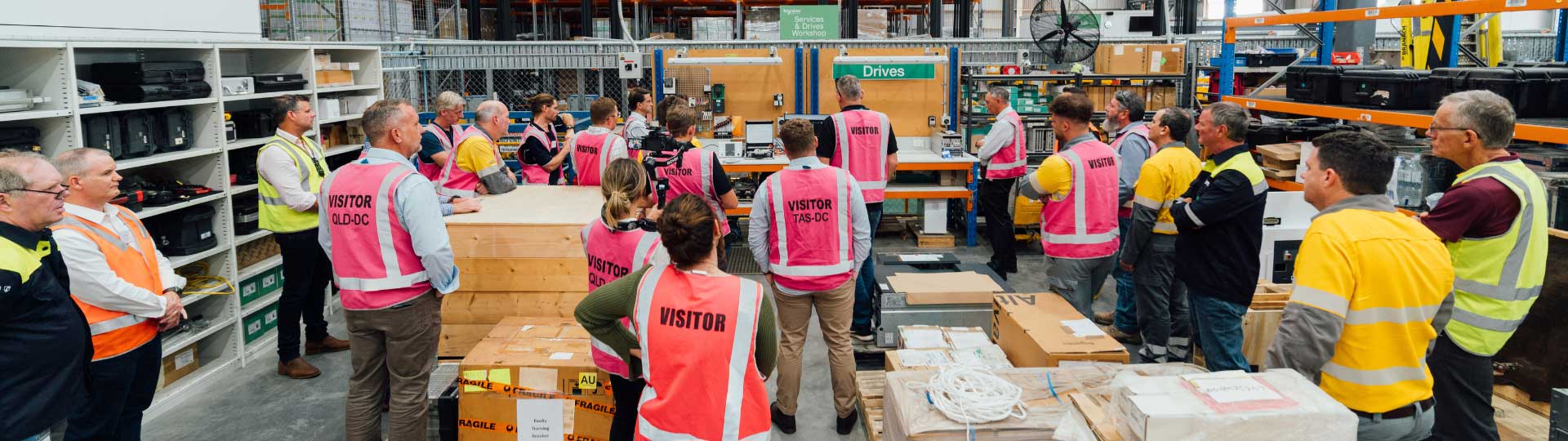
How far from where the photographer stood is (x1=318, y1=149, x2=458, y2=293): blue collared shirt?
3322 mm

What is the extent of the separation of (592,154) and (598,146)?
55 mm

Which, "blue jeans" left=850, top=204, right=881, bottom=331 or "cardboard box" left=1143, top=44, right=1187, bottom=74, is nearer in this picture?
"blue jeans" left=850, top=204, right=881, bottom=331

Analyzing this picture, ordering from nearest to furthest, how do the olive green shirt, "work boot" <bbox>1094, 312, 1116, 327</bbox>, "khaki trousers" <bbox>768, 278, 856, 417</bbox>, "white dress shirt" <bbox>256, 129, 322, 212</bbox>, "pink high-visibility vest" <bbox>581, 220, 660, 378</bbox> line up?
the olive green shirt → "pink high-visibility vest" <bbox>581, 220, 660, 378</bbox> → "khaki trousers" <bbox>768, 278, 856, 417</bbox> → "white dress shirt" <bbox>256, 129, 322, 212</bbox> → "work boot" <bbox>1094, 312, 1116, 327</bbox>

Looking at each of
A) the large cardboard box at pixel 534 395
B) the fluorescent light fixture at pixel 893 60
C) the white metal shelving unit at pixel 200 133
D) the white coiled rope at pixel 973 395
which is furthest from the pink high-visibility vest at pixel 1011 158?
the white metal shelving unit at pixel 200 133

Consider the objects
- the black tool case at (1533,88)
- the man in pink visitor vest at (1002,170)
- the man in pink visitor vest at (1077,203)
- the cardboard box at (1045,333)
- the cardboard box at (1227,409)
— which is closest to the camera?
the cardboard box at (1227,409)

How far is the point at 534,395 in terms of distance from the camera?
3.44 meters

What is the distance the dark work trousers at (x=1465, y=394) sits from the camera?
3.11 meters

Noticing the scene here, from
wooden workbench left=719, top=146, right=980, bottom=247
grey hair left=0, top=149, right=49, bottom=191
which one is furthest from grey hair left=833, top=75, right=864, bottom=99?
grey hair left=0, top=149, right=49, bottom=191

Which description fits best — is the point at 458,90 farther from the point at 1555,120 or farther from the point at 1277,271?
the point at 1555,120

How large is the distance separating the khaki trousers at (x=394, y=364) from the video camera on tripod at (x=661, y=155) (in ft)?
5.03

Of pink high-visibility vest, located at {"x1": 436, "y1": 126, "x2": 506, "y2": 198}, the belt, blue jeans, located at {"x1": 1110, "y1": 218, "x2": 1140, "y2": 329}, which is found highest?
pink high-visibility vest, located at {"x1": 436, "y1": 126, "x2": 506, "y2": 198}

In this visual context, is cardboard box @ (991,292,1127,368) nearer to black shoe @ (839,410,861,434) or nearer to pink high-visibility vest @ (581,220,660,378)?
black shoe @ (839,410,861,434)

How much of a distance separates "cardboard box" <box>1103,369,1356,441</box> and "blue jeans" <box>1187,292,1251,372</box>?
1947 mm

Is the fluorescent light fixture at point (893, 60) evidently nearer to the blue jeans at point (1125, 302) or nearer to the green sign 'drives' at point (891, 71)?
the green sign 'drives' at point (891, 71)
